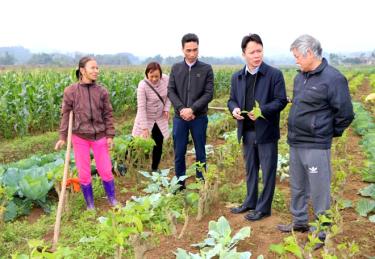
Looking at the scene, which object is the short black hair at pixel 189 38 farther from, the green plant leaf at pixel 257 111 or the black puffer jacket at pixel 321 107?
the black puffer jacket at pixel 321 107

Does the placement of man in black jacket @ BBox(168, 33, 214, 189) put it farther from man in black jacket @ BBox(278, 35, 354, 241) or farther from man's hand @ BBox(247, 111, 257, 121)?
man in black jacket @ BBox(278, 35, 354, 241)

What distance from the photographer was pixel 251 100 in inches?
151

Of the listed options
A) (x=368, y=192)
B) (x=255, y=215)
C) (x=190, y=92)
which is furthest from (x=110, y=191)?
(x=368, y=192)

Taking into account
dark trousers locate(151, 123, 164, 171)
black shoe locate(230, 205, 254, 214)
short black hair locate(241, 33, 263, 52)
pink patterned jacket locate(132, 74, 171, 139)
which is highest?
short black hair locate(241, 33, 263, 52)

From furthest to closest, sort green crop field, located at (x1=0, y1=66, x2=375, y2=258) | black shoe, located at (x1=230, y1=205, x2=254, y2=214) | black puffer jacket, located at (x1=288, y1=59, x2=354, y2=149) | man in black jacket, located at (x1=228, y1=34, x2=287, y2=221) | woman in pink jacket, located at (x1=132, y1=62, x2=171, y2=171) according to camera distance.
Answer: woman in pink jacket, located at (x1=132, y1=62, x2=171, y2=171) → black shoe, located at (x1=230, y1=205, x2=254, y2=214) → man in black jacket, located at (x1=228, y1=34, x2=287, y2=221) → black puffer jacket, located at (x1=288, y1=59, x2=354, y2=149) → green crop field, located at (x1=0, y1=66, x2=375, y2=258)

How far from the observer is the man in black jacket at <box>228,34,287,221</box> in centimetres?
366

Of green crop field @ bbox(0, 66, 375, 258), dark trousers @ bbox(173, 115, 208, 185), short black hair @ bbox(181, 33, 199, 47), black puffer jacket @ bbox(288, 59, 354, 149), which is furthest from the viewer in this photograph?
dark trousers @ bbox(173, 115, 208, 185)

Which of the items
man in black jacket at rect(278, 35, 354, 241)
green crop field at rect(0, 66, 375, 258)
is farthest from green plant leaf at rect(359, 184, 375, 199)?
man in black jacket at rect(278, 35, 354, 241)

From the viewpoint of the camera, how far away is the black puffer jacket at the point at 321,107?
307 cm

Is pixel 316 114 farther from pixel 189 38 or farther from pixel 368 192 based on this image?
pixel 368 192

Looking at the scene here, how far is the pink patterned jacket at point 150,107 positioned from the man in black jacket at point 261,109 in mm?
1459

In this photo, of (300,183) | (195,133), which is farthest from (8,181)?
(300,183)

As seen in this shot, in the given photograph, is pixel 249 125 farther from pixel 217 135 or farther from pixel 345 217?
pixel 217 135

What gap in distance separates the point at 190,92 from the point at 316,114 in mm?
1702
